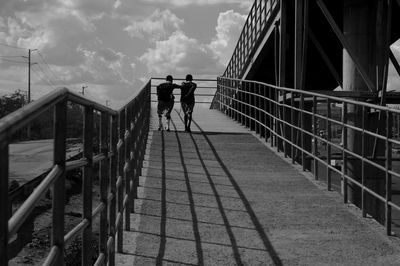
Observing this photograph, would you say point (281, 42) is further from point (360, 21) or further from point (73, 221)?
point (73, 221)

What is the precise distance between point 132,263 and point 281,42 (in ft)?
37.5

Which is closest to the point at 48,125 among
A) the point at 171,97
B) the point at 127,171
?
the point at 127,171

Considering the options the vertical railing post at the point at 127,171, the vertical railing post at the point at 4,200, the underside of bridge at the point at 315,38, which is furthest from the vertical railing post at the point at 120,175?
the underside of bridge at the point at 315,38

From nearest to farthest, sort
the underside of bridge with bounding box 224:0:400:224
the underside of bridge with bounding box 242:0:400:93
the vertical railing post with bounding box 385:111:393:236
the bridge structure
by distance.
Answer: the bridge structure < the vertical railing post with bounding box 385:111:393:236 < the underside of bridge with bounding box 224:0:400:224 < the underside of bridge with bounding box 242:0:400:93

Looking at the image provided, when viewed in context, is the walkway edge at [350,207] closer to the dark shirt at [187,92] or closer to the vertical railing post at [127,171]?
the vertical railing post at [127,171]

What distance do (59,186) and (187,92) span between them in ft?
44.7

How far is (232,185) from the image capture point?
8.86m

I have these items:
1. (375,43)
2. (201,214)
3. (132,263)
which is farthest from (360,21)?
(132,263)

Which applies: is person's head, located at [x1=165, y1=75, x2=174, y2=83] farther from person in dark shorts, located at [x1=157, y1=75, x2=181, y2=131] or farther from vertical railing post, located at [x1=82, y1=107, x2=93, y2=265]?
vertical railing post, located at [x1=82, y1=107, x2=93, y2=265]

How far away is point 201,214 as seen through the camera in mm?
7105

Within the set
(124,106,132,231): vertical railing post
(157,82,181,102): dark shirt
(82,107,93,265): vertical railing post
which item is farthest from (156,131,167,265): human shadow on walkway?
(157,82,181,102): dark shirt

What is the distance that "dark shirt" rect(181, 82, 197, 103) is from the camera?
52.4 ft

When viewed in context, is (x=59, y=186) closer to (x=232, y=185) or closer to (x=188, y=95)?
(x=232, y=185)

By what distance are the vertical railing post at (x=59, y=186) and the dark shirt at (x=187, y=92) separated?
1338cm
